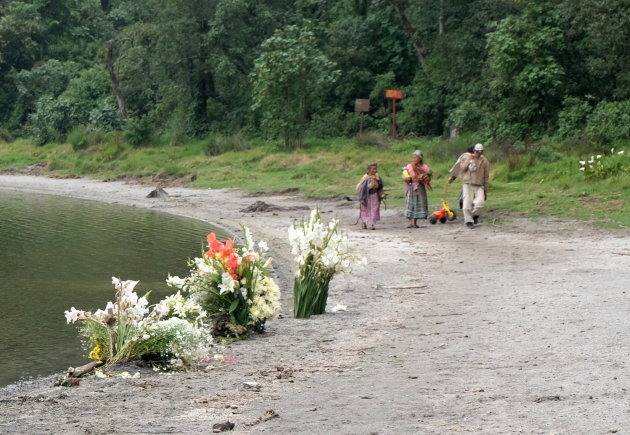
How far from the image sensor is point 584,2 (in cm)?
3019

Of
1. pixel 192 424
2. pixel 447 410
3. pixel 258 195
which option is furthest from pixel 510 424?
pixel 258 195

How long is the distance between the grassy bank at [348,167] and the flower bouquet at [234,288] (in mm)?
9838

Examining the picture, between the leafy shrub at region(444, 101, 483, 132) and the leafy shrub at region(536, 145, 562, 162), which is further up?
the leafy shrub at region(444, 101, 483, 132)

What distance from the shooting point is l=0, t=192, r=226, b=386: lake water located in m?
12.0

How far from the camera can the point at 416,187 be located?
20547mm

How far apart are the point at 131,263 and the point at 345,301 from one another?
22.1ft

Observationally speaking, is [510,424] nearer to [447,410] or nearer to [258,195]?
[447,410]

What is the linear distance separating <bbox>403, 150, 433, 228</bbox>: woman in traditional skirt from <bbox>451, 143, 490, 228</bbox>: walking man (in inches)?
24.0

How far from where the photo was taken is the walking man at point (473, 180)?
797 inches

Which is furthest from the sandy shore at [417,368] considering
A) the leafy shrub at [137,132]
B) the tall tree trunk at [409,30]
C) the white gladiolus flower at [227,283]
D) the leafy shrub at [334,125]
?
the leafy shrub at [137,132]

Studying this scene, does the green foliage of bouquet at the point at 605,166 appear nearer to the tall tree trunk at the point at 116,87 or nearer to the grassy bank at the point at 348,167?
the grassy bank at the point at 348,167

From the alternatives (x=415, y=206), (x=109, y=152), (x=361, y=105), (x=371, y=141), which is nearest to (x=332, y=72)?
(x=361, y=105)

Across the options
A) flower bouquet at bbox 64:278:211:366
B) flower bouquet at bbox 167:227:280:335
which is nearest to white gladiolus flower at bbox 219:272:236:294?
flower bouquet at bbox 167:227:280:335

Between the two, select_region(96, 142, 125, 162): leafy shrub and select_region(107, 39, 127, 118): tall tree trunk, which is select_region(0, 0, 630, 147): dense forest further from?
select_region(96, 142, 125, 162): leafy shrub
